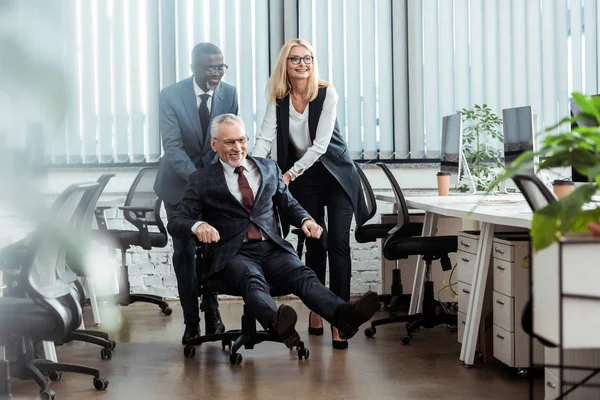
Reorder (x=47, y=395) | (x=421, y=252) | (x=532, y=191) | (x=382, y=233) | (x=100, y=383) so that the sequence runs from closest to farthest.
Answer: (x=532, y=191), (x=47, y=395), (x=100, y=383), (x=421, y=252), (x=382, y=233)

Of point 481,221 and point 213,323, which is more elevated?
point 481,221

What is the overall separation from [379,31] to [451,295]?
1807 mm

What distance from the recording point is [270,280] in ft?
10.6

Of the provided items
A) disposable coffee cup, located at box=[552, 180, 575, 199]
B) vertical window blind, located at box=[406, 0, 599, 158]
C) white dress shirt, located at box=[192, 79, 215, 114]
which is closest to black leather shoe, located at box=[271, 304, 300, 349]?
disposable coffee cup, located at box=[552, 180, 575, 199]

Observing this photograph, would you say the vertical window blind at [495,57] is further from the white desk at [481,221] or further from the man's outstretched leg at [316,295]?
the man's outstretched leg at [316,295]

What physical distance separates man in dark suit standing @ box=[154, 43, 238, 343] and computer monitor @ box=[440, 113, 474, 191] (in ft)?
4.04

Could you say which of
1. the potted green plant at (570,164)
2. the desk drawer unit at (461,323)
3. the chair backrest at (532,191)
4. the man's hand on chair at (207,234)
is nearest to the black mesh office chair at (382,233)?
the desk drawer unit at (461,323)

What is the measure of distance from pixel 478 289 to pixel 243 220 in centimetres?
99

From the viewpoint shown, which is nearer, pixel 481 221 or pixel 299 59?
pixel 481 221

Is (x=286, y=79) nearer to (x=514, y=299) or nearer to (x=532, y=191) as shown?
(x=514, y=299)

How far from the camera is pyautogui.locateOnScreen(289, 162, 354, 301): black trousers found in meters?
3.65

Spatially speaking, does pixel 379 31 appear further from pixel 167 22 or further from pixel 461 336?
pixel 461 336

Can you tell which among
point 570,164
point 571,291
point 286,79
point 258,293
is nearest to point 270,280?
point 258,293

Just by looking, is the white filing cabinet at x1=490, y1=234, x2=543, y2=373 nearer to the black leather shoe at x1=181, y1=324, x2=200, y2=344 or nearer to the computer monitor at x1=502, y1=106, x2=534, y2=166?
the computer monitor at x1=502, y1=106, x2=534, y2=166
